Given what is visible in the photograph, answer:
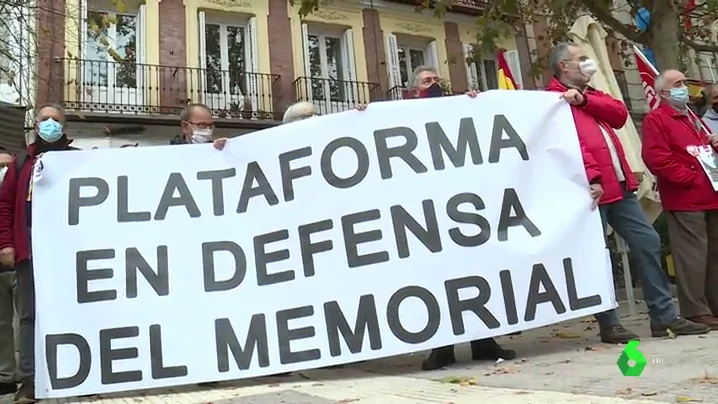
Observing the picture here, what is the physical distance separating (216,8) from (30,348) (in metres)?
12.1

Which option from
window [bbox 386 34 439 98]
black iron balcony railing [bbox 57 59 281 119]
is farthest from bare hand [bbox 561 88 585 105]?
window [bbox 386 34 439 98]

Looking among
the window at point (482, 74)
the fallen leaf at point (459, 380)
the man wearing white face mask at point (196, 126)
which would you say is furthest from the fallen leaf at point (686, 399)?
the window at point (482, 74)

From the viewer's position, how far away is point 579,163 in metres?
3.69

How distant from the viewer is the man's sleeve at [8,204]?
372 cm

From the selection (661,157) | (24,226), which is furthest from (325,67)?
(24,226)

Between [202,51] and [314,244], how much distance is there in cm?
1160

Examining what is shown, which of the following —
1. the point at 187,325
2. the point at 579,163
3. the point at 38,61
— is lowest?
the point at 187,325

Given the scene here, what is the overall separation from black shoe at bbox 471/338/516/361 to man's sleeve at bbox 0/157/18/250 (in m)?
2.80

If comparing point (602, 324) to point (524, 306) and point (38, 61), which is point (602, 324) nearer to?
point (524, 306)

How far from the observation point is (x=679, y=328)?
3707 millimetres

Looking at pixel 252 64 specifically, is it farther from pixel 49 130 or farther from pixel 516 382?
pixel 516 382

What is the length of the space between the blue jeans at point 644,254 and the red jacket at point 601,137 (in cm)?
11

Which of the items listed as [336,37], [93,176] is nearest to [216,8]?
[336,37]

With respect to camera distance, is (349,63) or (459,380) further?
(349,63)
